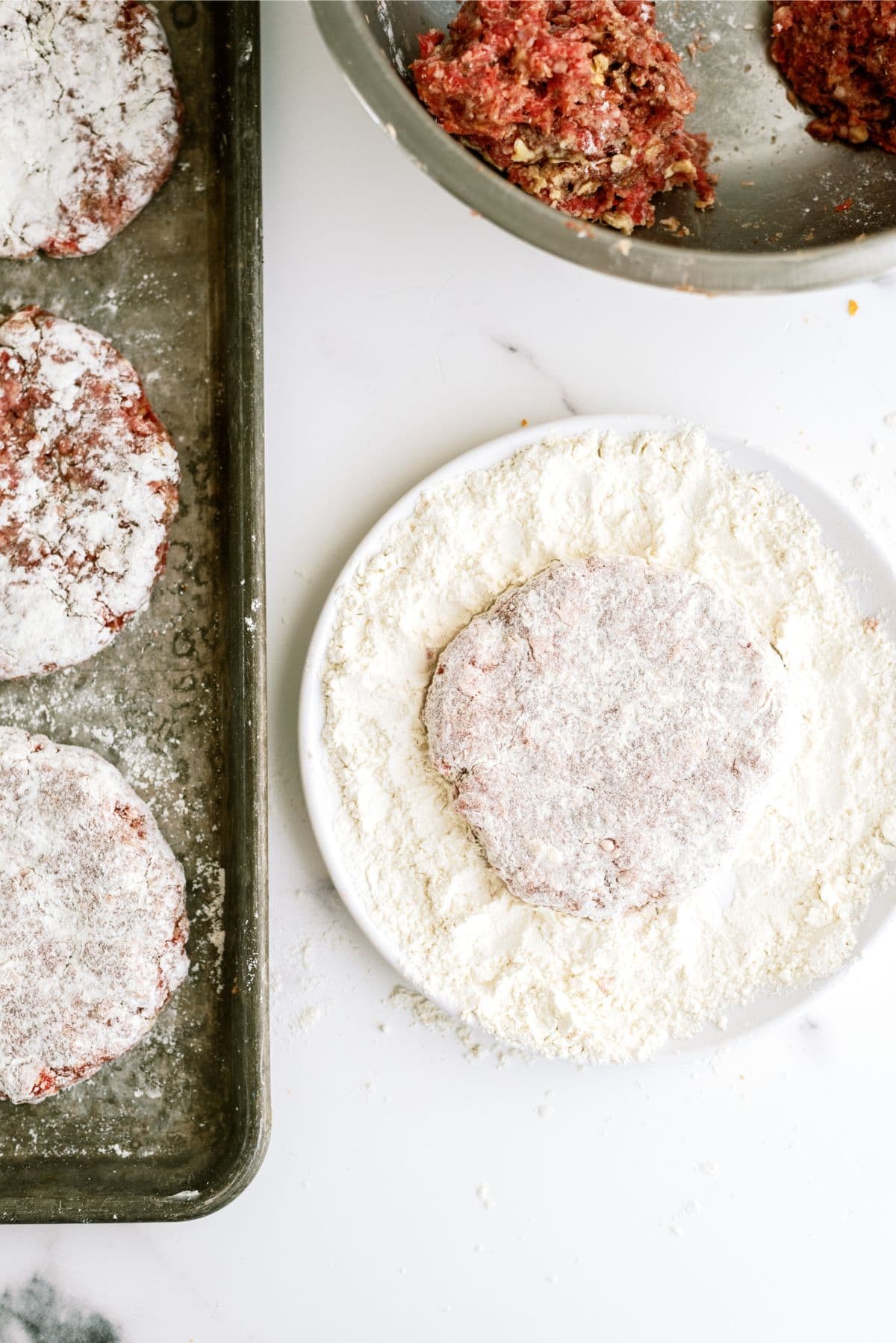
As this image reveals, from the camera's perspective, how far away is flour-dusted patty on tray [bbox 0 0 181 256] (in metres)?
1.37

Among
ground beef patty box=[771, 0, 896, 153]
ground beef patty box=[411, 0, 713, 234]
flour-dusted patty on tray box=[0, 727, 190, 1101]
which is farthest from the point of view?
flour-dusted patty on tray box=[0, 727, 190, 1101]

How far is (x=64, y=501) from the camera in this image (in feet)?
4.55

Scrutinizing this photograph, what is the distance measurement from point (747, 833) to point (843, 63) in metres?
1.01

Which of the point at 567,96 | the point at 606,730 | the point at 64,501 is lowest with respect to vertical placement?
the point at 606,730

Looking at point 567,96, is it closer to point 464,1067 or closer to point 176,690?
point 176,690

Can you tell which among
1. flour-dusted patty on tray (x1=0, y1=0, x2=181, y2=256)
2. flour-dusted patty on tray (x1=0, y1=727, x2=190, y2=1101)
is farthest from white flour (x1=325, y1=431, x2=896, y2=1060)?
flour-dusted patty on tray (x1=0, y1=0, x2=181, y2=256)

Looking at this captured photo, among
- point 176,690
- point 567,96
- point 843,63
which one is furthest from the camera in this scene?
point 176,690

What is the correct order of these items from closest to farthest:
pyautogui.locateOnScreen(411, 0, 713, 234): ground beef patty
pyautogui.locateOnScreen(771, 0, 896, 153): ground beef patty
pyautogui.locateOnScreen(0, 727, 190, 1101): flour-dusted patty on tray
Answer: pyautogui.locateOnScreen(411, 0, 713, 234): ground beef patty
pyautogui.locateOnScreen(771, 0, 896, 153): ground beef patty
pyautogui.locateOnScreen(0, 727, 190, 1101): flour-dusted patty on tray

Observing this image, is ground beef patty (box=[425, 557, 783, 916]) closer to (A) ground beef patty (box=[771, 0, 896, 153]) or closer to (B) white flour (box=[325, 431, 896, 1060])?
(B) white flour (box=[325, 431, 896, 1060])

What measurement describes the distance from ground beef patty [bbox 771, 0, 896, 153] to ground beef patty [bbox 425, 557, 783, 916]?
64 centimetres

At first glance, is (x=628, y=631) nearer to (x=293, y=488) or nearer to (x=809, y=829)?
(x=809, y=829)

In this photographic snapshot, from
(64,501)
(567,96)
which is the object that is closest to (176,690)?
(64,501)

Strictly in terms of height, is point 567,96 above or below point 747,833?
above

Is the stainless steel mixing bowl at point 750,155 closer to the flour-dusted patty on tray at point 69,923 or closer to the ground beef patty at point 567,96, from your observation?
the ground beef patty at point 567,96
